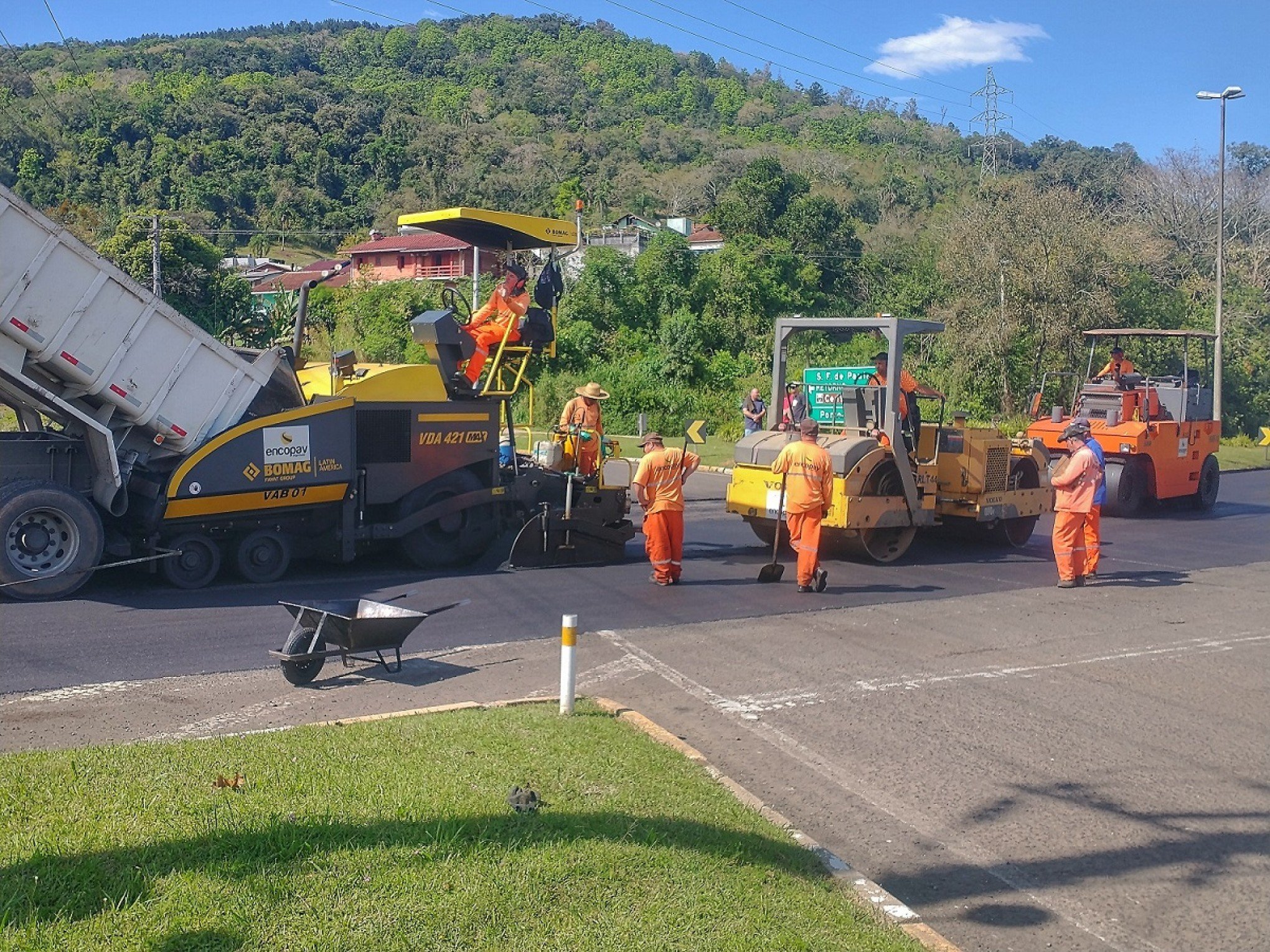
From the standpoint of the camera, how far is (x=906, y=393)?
13.3 metres

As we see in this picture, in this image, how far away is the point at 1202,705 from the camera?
7.86 metres

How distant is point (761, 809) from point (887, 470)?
7.78 m

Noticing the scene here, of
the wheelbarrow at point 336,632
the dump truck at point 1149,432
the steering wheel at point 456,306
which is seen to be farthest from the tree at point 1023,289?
the wheelbarrow at point 336,632

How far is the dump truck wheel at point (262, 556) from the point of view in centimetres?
1078

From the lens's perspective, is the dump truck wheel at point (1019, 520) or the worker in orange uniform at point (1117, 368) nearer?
the dump truck wheel at point (1019, 520)

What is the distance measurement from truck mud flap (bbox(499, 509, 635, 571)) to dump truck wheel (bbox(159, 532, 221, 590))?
111 inches

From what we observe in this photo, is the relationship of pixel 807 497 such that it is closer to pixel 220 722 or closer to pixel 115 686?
pixel 220 722

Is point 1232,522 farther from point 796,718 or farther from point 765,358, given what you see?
point 765,358

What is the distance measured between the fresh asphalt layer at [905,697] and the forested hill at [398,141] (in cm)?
4968

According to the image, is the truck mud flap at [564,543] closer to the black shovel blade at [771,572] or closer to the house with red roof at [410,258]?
the black shovel blade at [771,572]

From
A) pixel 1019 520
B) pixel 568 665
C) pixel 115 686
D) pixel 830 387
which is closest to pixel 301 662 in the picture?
pixel 115 686

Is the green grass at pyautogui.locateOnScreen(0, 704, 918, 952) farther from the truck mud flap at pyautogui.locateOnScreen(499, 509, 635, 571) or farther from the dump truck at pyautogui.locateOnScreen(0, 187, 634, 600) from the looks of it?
the truck mud flap at pyautogui.locateOnScreen(499, 509, 635, 571)

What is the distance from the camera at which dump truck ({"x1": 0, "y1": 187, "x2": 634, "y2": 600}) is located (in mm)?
9773

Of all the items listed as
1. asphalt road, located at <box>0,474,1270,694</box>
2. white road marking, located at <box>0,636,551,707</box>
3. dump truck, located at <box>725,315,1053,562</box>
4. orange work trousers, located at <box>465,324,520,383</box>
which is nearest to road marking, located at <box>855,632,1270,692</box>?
asphalt road, located at <box>0,474,1270,694</box>
